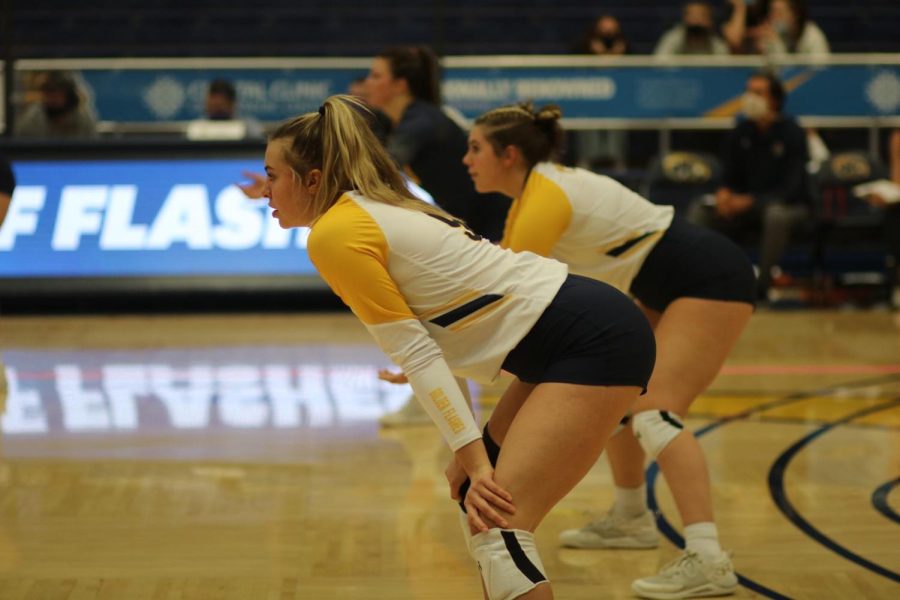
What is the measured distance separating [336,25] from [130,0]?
212cm

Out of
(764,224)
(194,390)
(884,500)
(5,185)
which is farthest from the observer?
(764,224)

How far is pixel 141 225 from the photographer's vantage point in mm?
9602

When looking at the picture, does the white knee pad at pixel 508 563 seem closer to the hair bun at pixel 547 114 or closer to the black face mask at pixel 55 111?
the hair bun at pixel 547 114

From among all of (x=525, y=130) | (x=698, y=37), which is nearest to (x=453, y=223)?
(x=525, y=130)

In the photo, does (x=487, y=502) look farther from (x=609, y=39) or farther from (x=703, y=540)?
(x=609, y=39)

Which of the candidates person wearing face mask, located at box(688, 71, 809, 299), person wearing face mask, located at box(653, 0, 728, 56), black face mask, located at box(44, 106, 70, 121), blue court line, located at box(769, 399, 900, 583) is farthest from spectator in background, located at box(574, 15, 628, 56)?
blue court line, located at box(769, 399, 900, 583)

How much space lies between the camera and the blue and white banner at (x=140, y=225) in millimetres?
9586

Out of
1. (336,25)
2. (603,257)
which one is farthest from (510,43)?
(603,257)

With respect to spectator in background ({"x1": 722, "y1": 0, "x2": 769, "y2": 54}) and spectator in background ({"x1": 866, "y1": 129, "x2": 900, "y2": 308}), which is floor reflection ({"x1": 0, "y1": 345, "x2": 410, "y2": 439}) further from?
spectator in background ({"x1": 722, "y1": 0, "x2": 769, "y2": 54})

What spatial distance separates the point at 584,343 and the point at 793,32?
8723 millimetres

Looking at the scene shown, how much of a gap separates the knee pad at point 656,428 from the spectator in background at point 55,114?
22.5ft

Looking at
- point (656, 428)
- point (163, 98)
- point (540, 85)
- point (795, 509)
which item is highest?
point (656, 428)

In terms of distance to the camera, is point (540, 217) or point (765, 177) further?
point (765, 177)

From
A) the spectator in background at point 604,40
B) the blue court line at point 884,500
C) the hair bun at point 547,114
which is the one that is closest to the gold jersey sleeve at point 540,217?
the hair bun at point 547,114
